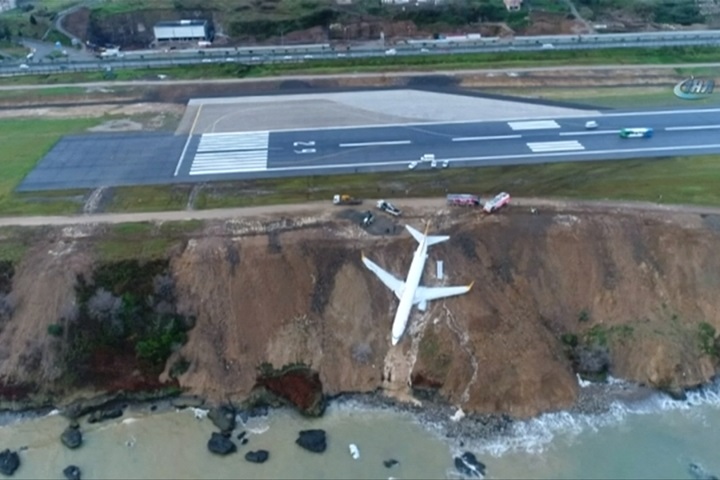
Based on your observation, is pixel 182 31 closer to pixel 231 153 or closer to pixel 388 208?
pixel 231 153

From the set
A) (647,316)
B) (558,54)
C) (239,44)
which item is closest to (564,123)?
(558,54)

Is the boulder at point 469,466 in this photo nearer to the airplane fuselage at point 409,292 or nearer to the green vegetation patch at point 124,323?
the airplane fuselage at point 409,292

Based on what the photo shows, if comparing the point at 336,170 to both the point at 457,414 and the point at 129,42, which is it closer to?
the point at 457,414

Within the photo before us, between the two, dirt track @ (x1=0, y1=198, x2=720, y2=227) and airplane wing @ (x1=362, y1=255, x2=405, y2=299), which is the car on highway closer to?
dirt track @ (x1=0, y1=198, x2=720, y2=227)

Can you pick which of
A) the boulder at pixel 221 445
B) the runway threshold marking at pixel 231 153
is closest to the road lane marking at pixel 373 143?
the runway threshold marking at pixel 231 153

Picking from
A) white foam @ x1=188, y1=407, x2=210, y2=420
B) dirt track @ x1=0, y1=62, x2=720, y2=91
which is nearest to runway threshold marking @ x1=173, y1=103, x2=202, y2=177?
dirt track @ x1=0, y1=62, x2=720, y2=91

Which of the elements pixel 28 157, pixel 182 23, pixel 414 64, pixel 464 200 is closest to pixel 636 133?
pixel 464 200

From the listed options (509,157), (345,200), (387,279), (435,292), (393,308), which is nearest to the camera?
(435,292)
